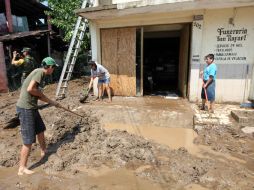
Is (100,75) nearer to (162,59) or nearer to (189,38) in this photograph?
(189,38)

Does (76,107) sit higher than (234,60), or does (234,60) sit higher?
(234,60)

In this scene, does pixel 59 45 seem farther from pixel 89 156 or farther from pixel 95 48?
pixel 89 156

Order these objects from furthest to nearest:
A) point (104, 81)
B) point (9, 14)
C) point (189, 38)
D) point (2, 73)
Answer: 1. point (9, 14)
2. point (2, 73)
3. point (104, 81)
4. point (189, 38)

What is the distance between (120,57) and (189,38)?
8.35 feet

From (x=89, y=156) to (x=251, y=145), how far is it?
3298 mm

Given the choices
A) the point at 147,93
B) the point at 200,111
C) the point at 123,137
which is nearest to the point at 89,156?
the point at 123,137

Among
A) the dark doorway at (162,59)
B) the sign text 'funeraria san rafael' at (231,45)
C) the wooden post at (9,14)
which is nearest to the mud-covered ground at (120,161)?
the sign text 'funeraria san rafael' at (231,45)

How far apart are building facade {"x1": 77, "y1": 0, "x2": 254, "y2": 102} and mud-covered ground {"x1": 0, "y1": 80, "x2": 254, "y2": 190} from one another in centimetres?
262

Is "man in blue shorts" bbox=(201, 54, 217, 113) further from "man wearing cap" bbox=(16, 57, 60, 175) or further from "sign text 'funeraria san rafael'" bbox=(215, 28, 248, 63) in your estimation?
"man wearing cap" bbox=(16, 57, 60, 175)

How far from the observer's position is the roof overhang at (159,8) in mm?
6098

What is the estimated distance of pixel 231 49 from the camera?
696cm

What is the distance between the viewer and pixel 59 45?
14.4m

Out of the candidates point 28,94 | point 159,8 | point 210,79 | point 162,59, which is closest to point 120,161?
point 28,94

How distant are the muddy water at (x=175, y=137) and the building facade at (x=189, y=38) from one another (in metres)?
2.62
